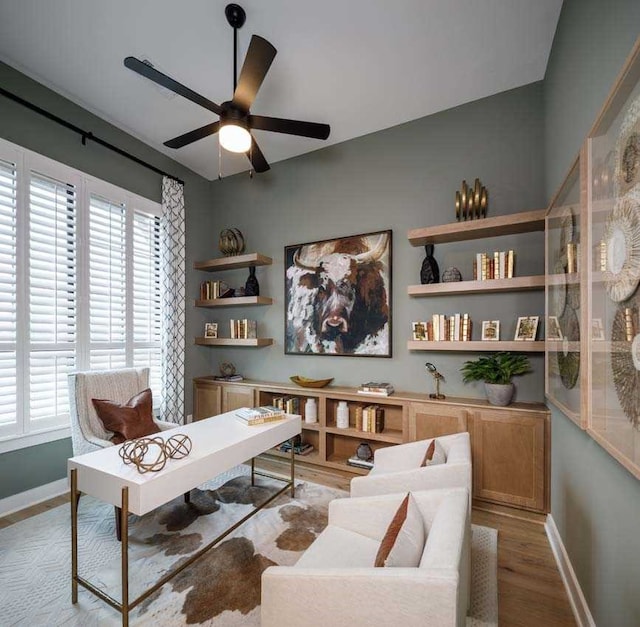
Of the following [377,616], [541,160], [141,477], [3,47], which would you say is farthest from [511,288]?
[3,47]

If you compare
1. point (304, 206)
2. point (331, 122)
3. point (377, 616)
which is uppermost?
point (331, 122)

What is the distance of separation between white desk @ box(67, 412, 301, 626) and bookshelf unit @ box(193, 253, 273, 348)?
5.62ft

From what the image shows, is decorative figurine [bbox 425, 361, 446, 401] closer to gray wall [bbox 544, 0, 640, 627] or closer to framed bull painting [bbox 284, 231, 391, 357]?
framed bull painting [bbox 284, 231, 391, 357]

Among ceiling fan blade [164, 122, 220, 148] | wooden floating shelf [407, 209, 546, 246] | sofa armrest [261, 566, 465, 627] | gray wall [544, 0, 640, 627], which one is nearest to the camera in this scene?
sofa armrest [261, 566, 465, 627]

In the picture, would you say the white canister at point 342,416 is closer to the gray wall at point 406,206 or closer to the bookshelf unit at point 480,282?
the gray wall at point 406,206

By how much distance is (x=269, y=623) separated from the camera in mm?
1059

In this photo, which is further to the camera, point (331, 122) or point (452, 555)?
point (331, 122)

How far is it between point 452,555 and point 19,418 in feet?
10.3

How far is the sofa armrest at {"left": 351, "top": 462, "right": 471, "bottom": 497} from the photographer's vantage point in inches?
61.9

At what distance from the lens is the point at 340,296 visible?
3463mm

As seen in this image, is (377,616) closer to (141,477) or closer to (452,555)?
(452,555)

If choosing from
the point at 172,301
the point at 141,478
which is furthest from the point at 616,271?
the point at 172,301

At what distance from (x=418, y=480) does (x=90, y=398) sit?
2.42 meters

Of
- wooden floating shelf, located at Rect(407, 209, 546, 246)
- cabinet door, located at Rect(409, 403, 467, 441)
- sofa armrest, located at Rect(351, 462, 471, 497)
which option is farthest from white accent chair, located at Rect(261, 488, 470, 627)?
wooden floating shelf, located at Rect(407, 209, 546, 246)
